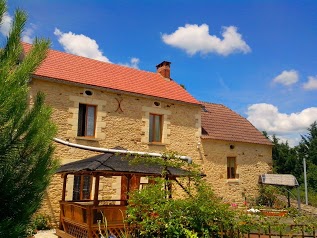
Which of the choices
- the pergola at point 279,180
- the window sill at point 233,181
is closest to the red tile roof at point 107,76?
the window sill at point 233,181

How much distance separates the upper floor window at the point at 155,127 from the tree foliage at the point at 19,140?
391 inches

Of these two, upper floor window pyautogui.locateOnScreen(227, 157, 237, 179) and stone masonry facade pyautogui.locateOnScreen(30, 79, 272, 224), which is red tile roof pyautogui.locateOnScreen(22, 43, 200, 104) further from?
upper floor window pyautogui.locateOnScreen(227, 157, 237, 179)

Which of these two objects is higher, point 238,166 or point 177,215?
point 238,166

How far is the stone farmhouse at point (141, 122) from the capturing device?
11477 mm

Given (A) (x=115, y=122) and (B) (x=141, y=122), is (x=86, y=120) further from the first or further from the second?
(B) (x=141, y=122)

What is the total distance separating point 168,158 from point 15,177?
14.8 feet

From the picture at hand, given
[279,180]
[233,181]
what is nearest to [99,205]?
[233,181]

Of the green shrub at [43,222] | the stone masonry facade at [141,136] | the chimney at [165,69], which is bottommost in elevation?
the green shrub at [43,222]

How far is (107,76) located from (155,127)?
2979 millimetres

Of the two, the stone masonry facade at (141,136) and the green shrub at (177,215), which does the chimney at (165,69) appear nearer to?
the stone masonry facade at (141,136)

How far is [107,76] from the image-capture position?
13.6m

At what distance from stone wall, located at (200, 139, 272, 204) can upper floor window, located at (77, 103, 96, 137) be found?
17.1ft

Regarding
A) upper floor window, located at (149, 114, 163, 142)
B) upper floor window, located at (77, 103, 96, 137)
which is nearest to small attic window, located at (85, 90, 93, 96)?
upper floor window, located at (77, 103, 96, 137)

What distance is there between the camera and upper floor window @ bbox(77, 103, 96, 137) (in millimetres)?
12016
